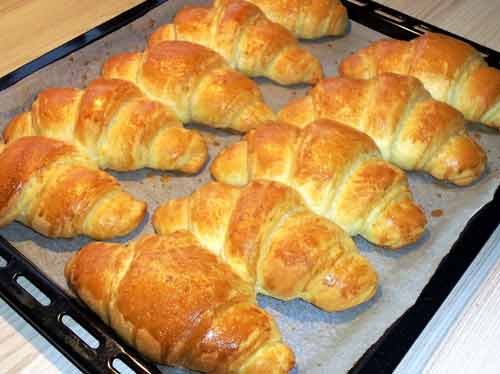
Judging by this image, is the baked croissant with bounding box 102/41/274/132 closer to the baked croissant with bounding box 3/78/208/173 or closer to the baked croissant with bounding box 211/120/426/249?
the baked croissant with bounding box 3/78/208/173

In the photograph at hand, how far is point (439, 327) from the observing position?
131 centimetres

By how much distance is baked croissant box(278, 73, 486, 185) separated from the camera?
4.93 ft

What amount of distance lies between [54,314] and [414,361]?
0.82 meters

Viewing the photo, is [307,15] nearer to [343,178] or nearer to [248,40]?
[248,40]

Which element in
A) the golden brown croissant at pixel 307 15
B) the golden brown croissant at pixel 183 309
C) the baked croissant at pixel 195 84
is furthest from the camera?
the golden brown croissant at pixel 307 15

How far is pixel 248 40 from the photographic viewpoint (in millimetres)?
1793

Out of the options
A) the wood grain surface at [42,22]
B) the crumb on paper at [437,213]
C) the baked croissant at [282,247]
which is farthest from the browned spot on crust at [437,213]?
the wood grain surface at [42,22]

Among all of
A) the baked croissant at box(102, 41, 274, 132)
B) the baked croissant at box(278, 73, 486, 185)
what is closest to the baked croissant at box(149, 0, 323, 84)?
the baked croissant at box(102, 41, 274, 132)

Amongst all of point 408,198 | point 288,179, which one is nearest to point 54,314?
point 288,179

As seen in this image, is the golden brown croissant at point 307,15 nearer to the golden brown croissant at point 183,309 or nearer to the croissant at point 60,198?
the croissant at point 60,198

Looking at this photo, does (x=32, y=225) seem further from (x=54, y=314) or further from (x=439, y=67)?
(x=439, y=67)

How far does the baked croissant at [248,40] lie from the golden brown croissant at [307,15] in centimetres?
13

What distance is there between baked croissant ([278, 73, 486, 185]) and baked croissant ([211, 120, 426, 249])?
11 cm

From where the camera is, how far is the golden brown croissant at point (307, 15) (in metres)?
1.94
